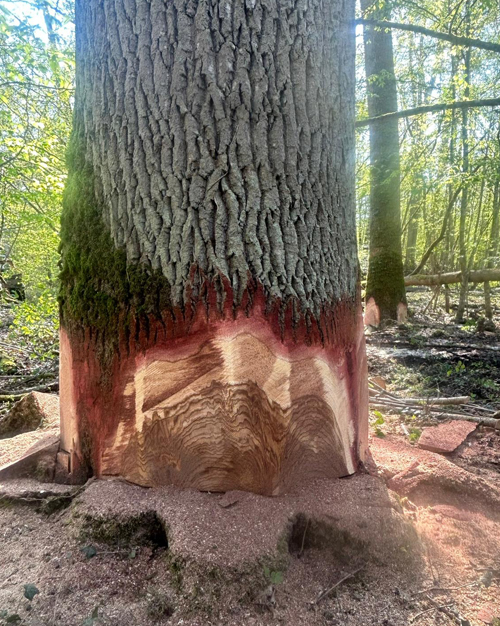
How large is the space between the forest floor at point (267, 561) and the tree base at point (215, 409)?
80mm

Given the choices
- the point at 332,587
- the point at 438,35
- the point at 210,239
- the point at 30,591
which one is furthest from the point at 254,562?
the point at 438,35

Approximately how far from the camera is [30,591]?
106cm

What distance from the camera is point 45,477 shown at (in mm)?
1595

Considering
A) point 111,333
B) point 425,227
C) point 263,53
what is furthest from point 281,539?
point 425,227

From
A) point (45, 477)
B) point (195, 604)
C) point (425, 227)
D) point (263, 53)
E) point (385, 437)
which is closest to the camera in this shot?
point (195, 604)

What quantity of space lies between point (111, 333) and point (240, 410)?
21.5 inches

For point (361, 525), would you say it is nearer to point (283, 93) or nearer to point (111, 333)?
point (111, 333)

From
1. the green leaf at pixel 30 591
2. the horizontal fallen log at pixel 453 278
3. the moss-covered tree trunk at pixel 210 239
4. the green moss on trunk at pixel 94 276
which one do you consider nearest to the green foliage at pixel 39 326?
the green moss on trunk at pixel 94 276

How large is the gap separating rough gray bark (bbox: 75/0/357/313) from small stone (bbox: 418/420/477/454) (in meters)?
1.46

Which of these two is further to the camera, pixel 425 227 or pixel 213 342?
pixel 425 227

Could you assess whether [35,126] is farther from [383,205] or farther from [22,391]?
[383,205]

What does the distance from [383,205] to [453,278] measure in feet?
7.44

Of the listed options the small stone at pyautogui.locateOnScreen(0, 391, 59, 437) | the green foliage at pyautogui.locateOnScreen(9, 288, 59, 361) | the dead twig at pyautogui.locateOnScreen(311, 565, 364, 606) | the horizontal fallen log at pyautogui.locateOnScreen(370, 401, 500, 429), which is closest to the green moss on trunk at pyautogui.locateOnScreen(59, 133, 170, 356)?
the dead twig at pyautogui.locateOnScreen(311, 565, 364, 606)

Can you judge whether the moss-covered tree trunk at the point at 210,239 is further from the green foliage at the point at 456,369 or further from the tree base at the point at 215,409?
the green foliage at the point at 456,369
